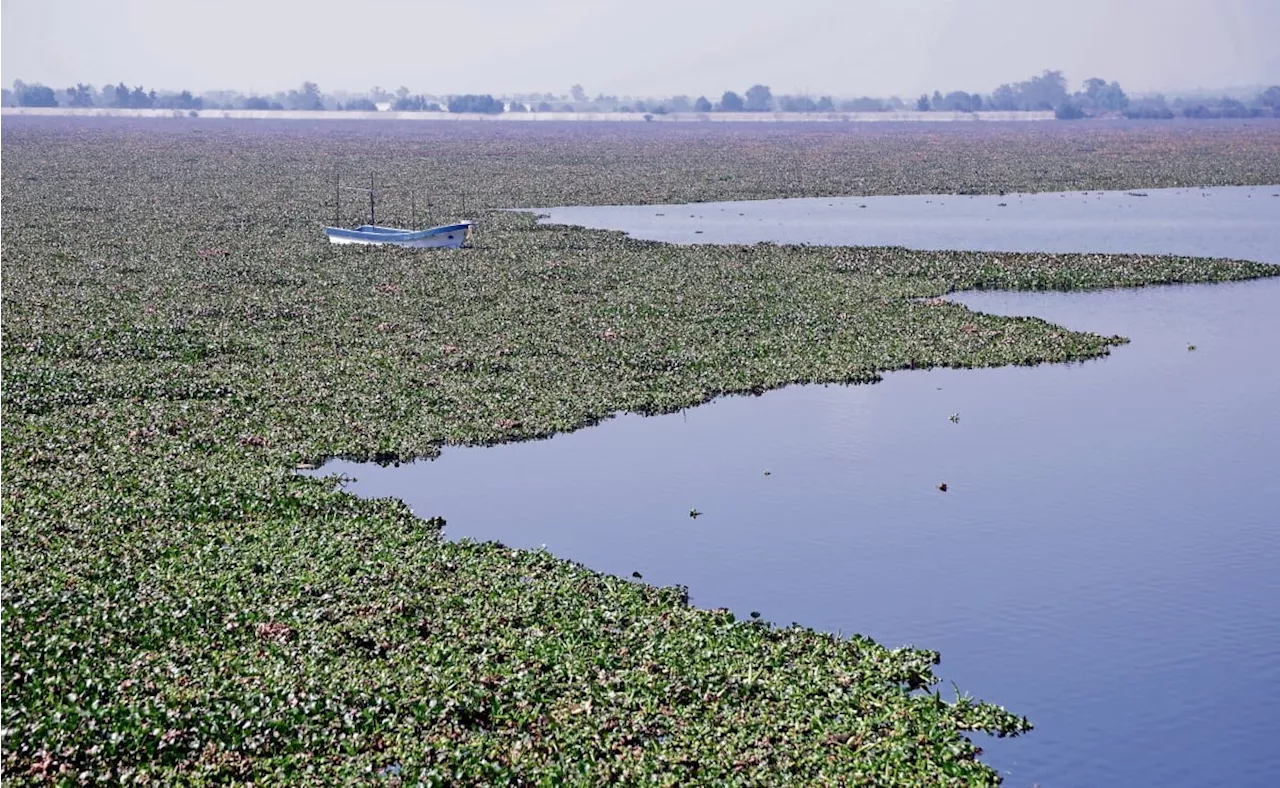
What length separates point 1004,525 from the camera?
2881 centimetres

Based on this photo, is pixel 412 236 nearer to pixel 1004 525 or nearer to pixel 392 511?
pixel 392 511

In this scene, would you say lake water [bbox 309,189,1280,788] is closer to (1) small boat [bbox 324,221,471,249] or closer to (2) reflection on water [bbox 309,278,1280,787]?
(2) reflection on water [bbox 309,278,1280,787]

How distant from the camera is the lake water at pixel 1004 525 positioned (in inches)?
811

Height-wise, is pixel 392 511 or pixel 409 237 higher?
pixel 409 237

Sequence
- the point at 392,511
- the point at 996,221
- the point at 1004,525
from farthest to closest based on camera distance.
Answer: the point at 996,221
the point at 1004,525
the point at 392,511

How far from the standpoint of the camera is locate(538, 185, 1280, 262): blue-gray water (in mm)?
71500

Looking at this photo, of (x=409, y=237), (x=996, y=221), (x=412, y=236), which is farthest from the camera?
(x=996, y=221)

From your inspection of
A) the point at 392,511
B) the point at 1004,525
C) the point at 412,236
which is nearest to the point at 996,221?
the point at 412,236

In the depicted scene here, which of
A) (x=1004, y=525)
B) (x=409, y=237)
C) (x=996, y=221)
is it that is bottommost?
(x=1004, y=525)

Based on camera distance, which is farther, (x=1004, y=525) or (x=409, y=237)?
(x=409, y=237)

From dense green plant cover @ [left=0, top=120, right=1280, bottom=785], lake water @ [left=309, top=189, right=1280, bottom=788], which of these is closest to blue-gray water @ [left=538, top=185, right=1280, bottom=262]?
dense green plant cover @ [left=0, top=120, right=1280, bottom=785]

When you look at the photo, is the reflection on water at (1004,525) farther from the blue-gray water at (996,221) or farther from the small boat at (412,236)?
the small boat at (412,236)

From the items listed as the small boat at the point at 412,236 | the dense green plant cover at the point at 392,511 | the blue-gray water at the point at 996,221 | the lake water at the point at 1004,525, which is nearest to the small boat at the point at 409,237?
the small boat at the point at 412,236

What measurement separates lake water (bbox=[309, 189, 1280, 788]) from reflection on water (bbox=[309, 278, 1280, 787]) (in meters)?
0.06
